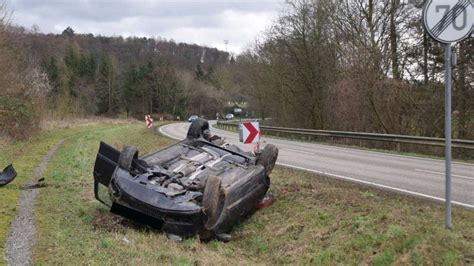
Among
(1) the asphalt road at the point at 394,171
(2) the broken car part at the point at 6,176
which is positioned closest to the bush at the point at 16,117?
(2) the broken car part at the point at 6,176

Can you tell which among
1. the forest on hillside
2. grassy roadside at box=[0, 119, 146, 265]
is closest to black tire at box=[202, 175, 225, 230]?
grassy roadside at box=[0, 119, 146, 265]

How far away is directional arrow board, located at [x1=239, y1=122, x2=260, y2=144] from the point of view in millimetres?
13211

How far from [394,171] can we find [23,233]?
9529mm

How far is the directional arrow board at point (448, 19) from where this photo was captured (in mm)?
5785

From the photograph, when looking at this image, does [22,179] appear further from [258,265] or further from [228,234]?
[258,265]

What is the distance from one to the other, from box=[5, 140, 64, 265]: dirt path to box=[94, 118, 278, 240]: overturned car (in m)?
1.22

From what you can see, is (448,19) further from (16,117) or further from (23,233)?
(16,117)

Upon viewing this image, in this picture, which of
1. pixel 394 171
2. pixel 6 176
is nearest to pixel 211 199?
pixel 6 176

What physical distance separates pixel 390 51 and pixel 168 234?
2133 centimetres

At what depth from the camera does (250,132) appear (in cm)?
1327

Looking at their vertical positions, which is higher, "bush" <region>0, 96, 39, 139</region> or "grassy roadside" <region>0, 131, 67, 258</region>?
"bush" <region>0, 96, 39, 139</region>

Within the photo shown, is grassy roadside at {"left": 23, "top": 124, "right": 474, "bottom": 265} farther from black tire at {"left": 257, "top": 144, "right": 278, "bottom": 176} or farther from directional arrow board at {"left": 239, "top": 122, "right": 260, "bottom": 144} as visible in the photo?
directional arrow board at {"left": 239, "top": 122, "right": 260, "bottom": 144}

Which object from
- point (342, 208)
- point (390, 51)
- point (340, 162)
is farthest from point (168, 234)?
point (390, 51)

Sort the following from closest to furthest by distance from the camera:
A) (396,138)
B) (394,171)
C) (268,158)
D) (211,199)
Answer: (211,199) < (268,158) < (394,171) < (396,138)
